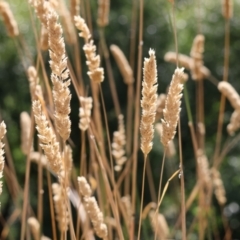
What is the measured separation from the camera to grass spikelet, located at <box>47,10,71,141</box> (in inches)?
23.1

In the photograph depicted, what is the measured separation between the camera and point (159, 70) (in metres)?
3.00

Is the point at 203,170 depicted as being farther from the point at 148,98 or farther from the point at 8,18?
the point at 148,98

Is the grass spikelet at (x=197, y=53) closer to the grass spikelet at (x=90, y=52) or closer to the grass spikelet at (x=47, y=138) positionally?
the grass spikelet at (x=90, y=52)

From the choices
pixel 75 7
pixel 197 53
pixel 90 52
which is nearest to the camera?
pixel 90 52

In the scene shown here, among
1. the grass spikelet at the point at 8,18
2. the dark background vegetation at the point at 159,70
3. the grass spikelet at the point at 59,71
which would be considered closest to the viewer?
the grass spikelet at the point at 59,71

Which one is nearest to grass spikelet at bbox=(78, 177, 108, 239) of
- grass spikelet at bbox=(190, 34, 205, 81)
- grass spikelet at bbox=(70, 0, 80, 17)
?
grass spikelet at bbox=(70, 0, 80, 17)

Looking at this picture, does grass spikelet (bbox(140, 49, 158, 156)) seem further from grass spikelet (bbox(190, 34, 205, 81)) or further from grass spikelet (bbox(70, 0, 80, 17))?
grass spikelet (bbox(190, 34, 205, 81))

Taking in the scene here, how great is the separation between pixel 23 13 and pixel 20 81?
337 millimetres

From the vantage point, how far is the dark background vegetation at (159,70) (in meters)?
2.85

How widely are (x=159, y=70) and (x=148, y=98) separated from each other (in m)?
2.40

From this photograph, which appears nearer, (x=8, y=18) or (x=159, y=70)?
(x=8, y=18)

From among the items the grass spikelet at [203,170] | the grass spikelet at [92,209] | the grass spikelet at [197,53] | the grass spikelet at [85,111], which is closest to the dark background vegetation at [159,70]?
the grass spikelet at [203,170]

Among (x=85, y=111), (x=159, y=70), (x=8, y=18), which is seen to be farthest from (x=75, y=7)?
(x=159, y=70)

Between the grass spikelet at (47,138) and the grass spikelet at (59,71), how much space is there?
0.05 feet
